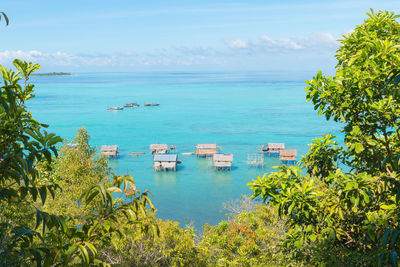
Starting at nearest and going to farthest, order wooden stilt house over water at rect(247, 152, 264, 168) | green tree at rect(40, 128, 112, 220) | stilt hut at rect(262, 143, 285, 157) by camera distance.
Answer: green tree at rect(40, 128, 112, 220) → wooden stilt house over water at rect(247, 152, 264, 168) → stilt hut at rect(262, 143, 285, 157)

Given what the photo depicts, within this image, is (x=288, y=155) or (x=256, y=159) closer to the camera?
(x=288, y=155)

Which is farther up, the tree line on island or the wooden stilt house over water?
the tree line on island

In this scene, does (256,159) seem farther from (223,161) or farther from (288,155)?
(223,161)

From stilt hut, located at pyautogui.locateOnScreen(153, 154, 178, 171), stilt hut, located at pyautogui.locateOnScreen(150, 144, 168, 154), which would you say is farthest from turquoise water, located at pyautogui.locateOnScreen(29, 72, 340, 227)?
stilt hut, located at pyautogui.locateOnScreen(150, 144, 168, 154)

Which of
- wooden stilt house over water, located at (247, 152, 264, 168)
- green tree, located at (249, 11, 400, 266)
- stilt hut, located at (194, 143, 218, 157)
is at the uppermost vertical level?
green tree, located at (249, 11, 400, 266)

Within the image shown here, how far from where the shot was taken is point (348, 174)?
5672 millimetres

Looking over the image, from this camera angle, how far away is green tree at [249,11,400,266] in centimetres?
515

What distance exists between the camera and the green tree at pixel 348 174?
5.15 m

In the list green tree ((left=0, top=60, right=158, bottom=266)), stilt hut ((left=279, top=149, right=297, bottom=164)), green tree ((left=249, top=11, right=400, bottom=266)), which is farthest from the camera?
stilt hut ((left=279, top=149, right=297, bottom=164))

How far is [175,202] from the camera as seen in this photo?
32.9 metres

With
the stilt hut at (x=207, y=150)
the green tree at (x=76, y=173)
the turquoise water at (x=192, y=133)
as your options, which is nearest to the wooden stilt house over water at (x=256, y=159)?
the turquoise water at (x=192, y=133)

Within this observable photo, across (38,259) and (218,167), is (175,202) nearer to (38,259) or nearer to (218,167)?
(218,167)

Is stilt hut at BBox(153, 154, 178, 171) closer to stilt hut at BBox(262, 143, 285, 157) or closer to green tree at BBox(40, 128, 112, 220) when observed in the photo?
stilt hut at BBox(262, 143, 285, 157)

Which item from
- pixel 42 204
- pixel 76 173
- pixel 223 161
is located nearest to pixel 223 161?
pixel 223 161
